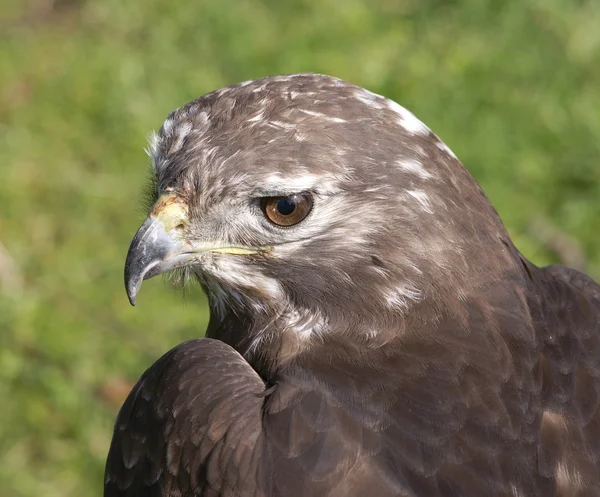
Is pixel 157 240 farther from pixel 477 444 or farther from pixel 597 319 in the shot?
pixel 597 319

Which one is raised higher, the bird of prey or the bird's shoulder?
the bird of prey

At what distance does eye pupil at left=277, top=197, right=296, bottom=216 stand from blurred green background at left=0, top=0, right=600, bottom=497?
2.83 metres

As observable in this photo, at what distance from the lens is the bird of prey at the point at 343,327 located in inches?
129

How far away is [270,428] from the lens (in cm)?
329

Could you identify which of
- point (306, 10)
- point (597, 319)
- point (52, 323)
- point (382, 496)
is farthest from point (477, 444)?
point (306, 10)

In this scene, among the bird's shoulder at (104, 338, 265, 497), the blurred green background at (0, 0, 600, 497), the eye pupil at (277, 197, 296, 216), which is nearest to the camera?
the bird's shoulder at (104, 338, 265, 497)

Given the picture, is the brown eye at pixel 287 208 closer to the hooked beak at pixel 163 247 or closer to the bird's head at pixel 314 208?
the bird's head at pixel 314 208

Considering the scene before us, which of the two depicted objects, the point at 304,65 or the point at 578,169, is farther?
the point at 304,65

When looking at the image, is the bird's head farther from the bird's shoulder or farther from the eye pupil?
the bird's shoulder

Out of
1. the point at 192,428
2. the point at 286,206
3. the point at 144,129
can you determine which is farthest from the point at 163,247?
the point at 144,129

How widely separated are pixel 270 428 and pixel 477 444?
2.10 feet

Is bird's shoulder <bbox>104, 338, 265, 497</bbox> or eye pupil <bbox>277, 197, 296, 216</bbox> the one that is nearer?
bird's shoulder <bbox>104, 338, 265, 497</bbox>

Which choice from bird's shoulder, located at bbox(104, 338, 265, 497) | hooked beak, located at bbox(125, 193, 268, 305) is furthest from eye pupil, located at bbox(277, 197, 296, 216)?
bird's shoulder, located at bbox(104, 338, 265, 497)

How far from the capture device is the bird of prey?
327 centimetres
